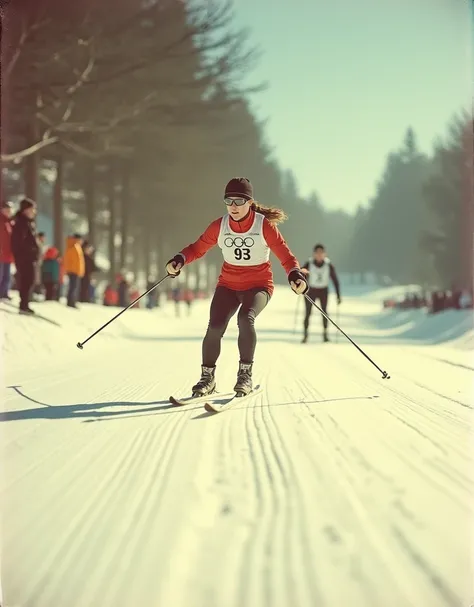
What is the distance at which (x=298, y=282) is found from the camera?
3336 mm

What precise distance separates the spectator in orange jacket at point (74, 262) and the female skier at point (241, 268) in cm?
351

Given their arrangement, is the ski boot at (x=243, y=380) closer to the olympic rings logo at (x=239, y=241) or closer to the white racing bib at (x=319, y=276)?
the olympic rings logo at (x=239, y=241)

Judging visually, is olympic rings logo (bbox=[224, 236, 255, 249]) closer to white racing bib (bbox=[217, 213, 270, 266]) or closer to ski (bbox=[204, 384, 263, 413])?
white racing bib (bbox=[217, 213, 270, 266])

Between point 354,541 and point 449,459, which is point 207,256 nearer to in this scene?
point 449,459

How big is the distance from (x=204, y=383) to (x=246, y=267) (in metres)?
0.73

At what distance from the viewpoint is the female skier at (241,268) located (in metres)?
3.03

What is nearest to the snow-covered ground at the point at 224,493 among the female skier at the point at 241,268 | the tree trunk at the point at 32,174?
the female skier at the point at 241,268

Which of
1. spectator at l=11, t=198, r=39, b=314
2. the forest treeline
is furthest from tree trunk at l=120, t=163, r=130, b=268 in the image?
spectator at l=11, t=198, r=39, b=314

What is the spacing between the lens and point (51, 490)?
6.08 feet

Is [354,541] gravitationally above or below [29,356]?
below

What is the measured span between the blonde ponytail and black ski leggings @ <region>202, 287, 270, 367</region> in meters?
0.67

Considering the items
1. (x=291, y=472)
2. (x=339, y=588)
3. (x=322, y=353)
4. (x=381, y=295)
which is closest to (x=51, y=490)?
(x=291, y=472)

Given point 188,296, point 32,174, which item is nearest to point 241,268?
point 188,296

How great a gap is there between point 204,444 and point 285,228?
131 centimetres
